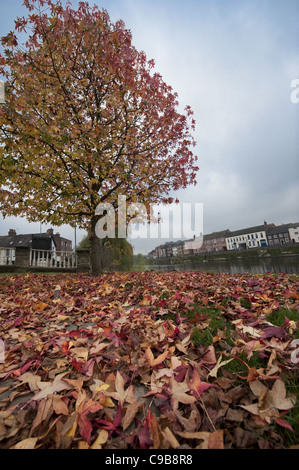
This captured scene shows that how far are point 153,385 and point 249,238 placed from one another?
256 feet

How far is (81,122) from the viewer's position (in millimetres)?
6535

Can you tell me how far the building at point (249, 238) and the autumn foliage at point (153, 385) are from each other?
71422mm

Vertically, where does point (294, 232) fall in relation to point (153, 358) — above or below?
above

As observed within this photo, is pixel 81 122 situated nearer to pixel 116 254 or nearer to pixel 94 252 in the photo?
pixel 94 252

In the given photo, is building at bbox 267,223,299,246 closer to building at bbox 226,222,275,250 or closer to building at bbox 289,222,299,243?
building at bbox 289,222,299,243

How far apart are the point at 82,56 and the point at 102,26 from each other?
122 centimetres

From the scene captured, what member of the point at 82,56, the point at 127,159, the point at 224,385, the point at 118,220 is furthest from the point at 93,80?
the point at 224,385

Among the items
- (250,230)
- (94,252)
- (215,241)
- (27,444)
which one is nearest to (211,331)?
(27,444)

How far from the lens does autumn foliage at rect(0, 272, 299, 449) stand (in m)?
0.81

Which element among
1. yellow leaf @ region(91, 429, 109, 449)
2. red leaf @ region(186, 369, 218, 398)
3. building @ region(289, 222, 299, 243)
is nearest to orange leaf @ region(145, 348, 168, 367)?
red leaf @ region(186, 369, 218, 398)

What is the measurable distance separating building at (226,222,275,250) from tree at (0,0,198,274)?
2635 inches

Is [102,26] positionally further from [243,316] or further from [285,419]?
[285,419]

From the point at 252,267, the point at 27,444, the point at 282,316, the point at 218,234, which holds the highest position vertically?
the point at 218,234
